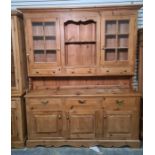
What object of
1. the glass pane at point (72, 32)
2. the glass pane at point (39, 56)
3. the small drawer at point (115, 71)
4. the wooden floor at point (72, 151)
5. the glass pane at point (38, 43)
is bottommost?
the wooden floor at point (72, 151)

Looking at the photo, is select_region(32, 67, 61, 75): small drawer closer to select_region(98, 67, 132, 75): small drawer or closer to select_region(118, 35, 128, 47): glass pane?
select_region(98, 67, 132, 75): small drawer

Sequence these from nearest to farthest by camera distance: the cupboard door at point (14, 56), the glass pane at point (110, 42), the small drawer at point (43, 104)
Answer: the cupboard door at point (14, 56) < the small drawer at point (43, 104) < the glass pane at point (110, 42)

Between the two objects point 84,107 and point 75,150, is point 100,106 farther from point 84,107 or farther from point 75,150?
point 75,150

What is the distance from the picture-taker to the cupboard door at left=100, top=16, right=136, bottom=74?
2.77 metres

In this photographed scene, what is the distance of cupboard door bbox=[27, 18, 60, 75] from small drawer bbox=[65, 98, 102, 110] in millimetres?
560

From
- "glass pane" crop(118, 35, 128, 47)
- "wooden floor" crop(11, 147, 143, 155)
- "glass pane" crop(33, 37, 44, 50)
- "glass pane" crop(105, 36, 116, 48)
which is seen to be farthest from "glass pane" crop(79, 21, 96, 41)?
"wooden floor" crop(11, 147, 143, 155)

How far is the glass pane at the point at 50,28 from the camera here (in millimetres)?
2844

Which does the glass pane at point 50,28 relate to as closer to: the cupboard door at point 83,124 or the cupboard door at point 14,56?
the cupboard door at point 14,56

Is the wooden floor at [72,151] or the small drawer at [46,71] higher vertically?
the small drawer at [46,71]

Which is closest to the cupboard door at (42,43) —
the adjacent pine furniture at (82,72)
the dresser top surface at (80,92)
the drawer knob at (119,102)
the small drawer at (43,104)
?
the adjacent pine furniture at (82,72)

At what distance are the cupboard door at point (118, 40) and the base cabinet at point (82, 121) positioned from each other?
545 millimetres

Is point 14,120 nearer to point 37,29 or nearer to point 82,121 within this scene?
point 82,121

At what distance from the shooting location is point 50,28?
2875 mm
